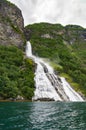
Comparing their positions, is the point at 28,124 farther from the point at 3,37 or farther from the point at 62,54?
the point at 62,54

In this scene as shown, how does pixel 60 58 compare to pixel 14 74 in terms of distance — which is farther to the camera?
pixel 60 58

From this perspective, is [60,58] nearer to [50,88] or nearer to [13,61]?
[13,61]

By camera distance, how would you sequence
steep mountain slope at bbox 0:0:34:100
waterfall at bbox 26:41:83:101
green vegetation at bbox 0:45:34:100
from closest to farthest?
green vegetation at bbox 0:45:34:100
steep mountain slope at bbox 0:0:34:100
waterfall at bbox 26:41:83:101

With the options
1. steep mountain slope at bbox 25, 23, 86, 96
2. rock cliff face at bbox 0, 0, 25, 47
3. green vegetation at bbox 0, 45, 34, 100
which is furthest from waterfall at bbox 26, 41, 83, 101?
rock cliff face at bbox 0, 0, 25, 47

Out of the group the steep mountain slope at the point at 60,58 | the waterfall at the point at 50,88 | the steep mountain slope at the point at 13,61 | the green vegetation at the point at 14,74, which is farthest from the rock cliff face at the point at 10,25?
the waterfall at the point at 50,88

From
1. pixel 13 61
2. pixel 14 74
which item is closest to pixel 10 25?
pixel 13 61

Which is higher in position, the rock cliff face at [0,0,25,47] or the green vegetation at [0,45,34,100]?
the rock cliff face at [0,0,25,47]

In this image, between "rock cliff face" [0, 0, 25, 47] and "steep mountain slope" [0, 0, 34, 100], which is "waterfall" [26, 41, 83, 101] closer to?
"steep mountain slope" [0, 0, 34, 100]
